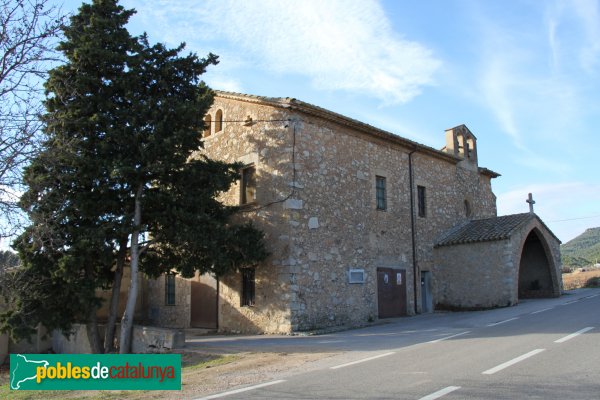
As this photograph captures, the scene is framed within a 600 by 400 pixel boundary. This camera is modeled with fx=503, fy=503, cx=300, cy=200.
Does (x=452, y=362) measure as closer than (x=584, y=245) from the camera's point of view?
Yes

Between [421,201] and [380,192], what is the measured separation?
2864 mm

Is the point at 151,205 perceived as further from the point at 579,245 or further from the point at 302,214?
the point at 579,245

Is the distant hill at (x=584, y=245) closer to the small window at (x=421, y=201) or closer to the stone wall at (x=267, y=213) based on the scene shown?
the small window at (x=421, y=201)

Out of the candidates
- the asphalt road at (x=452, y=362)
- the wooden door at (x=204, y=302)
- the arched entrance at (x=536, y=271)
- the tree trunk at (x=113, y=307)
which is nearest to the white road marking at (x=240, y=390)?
the asphalt road at (x=452, y=362)

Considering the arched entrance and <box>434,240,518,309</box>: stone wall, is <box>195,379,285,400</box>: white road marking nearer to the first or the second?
<box>434,240,518,309</box>: stone wall

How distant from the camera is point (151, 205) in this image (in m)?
13.1

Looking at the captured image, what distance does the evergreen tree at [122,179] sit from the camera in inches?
455

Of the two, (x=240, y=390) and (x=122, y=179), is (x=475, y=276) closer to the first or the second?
(x=122, y=179)

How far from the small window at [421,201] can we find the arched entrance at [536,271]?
5387mm

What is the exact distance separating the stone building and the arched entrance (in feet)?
0.38

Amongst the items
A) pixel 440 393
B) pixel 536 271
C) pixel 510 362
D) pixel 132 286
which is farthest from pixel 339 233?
pixel 536 271

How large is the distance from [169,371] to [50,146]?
4142 mm

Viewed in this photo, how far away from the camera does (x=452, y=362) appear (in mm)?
8086

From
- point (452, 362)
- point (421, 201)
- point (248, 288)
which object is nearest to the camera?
point (452, 362)
